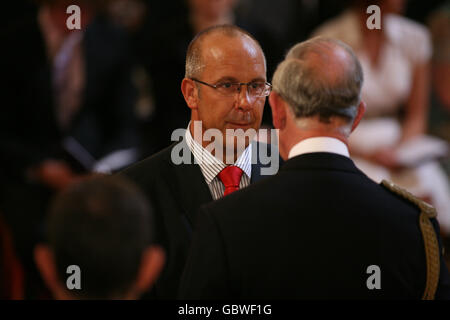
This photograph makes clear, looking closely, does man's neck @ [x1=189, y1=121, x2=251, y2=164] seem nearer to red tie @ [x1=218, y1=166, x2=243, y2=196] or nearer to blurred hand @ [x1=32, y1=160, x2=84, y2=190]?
red tie @ [x1=218, y1=166, x2=243, y2=196]

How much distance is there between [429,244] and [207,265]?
0.52 metres

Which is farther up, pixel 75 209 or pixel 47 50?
pixel 47 50

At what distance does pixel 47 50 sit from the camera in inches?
151

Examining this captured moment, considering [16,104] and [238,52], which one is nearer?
[238,52]

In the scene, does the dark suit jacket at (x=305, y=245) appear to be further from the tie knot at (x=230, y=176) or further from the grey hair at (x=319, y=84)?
the tie knot at (x=230, y=176)

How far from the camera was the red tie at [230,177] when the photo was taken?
2.15 m

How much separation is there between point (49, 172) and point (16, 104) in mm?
393

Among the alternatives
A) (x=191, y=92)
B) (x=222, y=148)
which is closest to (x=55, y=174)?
(x=191, y=92)

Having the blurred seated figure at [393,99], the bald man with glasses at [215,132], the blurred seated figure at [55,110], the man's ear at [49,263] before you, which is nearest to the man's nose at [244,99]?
the bald man with glasses at [215,132]

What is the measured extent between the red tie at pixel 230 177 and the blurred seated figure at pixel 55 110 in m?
1.65

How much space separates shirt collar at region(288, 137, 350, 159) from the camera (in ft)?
5.82

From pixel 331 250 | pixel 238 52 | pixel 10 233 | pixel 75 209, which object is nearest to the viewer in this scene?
pixel 75 209
